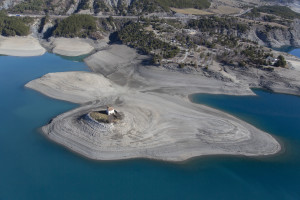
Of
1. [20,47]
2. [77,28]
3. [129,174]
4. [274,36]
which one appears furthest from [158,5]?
[129,174]

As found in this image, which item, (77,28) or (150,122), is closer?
(150,122)

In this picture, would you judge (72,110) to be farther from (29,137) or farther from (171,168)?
(171,168)

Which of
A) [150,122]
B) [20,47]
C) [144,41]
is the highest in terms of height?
[144,41]

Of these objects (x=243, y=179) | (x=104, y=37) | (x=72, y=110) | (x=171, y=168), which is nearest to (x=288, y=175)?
(x=243, y=179)

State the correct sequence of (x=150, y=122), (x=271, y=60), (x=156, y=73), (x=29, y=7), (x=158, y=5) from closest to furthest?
(x=150, y=122), (x=156, y=73), (x=271, y=60), (x=29, y=7), (x=158, y=5)

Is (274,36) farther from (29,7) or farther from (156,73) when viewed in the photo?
(29,7)

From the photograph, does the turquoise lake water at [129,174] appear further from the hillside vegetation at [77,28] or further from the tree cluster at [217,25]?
the tree cluster at [217,25]

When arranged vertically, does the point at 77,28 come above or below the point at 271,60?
above

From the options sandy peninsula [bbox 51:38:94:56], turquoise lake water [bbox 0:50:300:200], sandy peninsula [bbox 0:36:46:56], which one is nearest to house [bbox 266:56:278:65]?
turquoise lake water [bbox 0:50:300:200]
